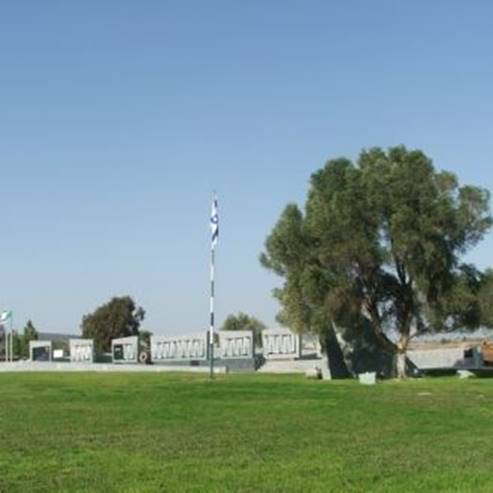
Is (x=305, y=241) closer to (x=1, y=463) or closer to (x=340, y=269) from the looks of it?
(x=340, y=269)

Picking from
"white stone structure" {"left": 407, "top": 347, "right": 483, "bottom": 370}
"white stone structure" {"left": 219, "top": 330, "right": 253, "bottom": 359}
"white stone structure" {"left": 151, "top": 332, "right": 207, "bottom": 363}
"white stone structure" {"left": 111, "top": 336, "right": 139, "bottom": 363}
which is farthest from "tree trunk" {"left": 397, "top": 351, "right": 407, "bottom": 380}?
"white stone structure" {"left": 111, "top": 336, "right": 139, "bottom": 363}

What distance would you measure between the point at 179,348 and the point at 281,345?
1234 centimetres

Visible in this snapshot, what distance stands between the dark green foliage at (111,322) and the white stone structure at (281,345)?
6683cm

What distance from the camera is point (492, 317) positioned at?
59719 millimetres

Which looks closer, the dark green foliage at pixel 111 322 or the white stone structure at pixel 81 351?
the white stone structure at pixel 81 351

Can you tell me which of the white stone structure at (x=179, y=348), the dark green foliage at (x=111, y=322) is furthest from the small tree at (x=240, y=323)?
the white stone structure at (x=179, y=348)

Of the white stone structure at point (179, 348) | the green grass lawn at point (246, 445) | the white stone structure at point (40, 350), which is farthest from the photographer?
the white stone structure at point (40, 350)

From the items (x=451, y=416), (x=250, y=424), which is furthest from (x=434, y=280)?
(x=250, y=424)

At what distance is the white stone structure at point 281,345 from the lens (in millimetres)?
87750

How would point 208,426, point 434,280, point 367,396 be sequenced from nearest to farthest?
point 208,426 < point 367,396 < point 434,280

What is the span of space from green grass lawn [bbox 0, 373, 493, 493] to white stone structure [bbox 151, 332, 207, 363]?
63.9 m

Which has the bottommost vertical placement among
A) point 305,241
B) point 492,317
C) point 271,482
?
point 271,482

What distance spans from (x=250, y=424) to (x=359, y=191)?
40012 mm

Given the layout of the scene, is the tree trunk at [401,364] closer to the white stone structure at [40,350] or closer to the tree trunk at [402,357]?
the tree trunk at [402,357]
